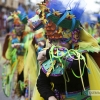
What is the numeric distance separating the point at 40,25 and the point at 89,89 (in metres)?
2.33

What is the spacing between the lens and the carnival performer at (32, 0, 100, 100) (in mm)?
2623

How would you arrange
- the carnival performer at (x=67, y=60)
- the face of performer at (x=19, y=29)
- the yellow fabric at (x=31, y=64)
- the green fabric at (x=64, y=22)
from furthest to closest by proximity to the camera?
the face of performer at (x=19, y=29), the yellow fabric at (x=31, y=64), the green fabric at (x=64, y=22), the carnival performer at (x=67, y=60)

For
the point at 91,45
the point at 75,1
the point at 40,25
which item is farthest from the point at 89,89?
the point at 40,25

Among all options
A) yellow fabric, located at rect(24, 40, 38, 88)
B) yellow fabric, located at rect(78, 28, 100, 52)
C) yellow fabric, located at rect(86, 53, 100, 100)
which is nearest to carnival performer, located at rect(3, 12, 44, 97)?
yellow fabric, located at rect(24, 40, 38, 88)

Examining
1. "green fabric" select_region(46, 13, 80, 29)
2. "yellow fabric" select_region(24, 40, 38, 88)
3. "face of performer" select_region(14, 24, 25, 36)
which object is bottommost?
"yellow fabric" select_region(24, 40, 38, 88)

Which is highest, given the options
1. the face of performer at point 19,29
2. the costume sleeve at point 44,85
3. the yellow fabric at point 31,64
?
the face of performer at point 19,29

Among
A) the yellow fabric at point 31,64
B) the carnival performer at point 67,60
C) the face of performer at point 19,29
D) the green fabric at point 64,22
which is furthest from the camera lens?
the face of performer at point 19,29

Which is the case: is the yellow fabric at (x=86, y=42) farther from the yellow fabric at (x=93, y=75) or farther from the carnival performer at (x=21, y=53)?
the carnival performer at (x=21, y=53)

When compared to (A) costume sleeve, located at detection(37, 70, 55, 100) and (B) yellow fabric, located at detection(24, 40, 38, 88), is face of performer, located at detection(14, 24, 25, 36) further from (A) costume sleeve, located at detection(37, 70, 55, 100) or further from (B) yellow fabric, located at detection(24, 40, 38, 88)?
(A) costume sleeve, located at detection(37, 70, 55, 100)

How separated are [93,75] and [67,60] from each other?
0.33m

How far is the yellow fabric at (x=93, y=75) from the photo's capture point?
2.77 m

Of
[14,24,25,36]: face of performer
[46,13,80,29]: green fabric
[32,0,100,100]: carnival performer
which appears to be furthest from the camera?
[14,24,25,36]: face of performer

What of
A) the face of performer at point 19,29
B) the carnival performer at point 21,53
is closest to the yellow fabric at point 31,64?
the carnival performer at point 21,53

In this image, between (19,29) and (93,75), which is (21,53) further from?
(93,75)
